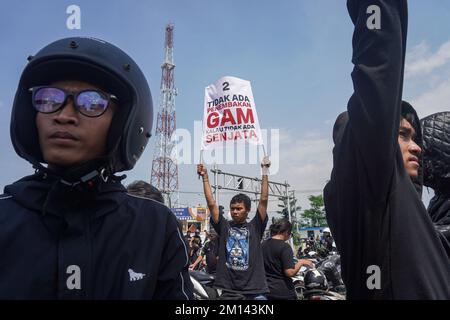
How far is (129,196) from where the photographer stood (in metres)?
1.65

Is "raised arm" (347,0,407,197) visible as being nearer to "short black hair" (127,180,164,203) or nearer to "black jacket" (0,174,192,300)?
"black jacket" (0,174,192,300)

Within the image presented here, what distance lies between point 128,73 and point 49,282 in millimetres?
906

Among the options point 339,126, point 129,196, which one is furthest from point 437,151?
point 129,196

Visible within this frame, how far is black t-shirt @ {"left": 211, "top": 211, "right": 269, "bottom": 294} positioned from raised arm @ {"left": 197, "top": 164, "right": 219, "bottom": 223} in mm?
235

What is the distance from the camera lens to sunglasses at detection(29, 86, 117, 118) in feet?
4.84

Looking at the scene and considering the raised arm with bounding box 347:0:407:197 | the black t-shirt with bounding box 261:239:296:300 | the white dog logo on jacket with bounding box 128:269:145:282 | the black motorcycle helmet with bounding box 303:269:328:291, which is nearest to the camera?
the raised arm with bounding box 347:0:407:197

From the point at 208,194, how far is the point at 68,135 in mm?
3632

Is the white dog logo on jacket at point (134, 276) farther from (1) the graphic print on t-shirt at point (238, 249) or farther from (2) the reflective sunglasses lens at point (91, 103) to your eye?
(1) the graphic print on t-shirt at point (238, 249)

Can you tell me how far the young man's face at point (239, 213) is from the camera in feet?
15.2

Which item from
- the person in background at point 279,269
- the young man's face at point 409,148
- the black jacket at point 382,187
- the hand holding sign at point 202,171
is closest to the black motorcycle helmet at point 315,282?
the person in background at point 279,269

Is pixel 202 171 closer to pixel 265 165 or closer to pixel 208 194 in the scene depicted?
pixel 208 194

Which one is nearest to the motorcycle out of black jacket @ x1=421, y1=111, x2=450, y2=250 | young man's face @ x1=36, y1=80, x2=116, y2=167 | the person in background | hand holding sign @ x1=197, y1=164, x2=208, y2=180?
the person in background

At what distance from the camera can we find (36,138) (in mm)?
1632
